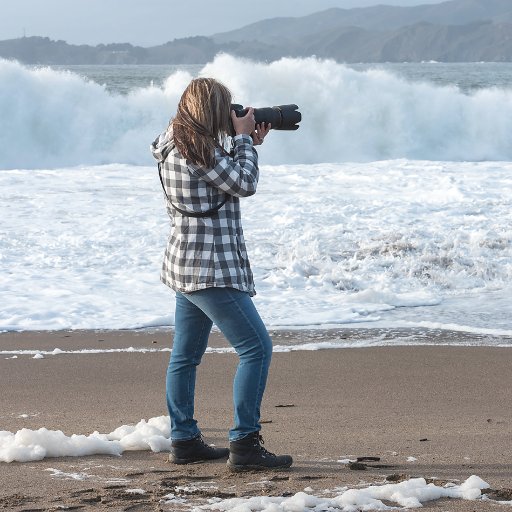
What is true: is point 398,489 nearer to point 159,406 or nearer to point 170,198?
point 170,198

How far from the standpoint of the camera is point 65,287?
338 inches

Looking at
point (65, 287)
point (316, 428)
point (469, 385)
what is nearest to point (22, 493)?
point (316, 428)

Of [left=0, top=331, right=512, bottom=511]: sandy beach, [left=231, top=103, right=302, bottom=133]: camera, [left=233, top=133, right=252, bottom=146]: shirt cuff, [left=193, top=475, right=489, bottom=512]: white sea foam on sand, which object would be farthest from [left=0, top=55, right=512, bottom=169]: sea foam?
[left=193, top=475, right=489, bottom=512]: white sea foam on sand

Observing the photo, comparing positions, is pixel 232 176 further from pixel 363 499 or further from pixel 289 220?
pixel 289 220

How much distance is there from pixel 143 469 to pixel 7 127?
21.0 metres

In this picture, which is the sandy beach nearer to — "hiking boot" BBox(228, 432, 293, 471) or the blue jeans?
"hiking boot" BBox(228, 432, 293, 471)

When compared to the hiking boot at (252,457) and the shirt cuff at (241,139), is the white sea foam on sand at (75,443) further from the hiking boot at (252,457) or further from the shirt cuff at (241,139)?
the shirt cuff at (241,139)

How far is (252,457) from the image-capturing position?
3549mm

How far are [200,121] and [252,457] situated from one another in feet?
4.06

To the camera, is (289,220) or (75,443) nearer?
(75,443)

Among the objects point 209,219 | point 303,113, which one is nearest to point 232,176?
point 209,219

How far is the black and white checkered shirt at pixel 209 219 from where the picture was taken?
3395mm

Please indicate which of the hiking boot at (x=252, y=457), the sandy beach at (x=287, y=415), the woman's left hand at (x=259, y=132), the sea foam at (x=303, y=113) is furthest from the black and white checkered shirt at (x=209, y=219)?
the sea foam at (x=303, y=113)

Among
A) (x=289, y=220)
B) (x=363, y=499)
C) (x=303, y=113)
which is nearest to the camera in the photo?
(x=363, y=499)
